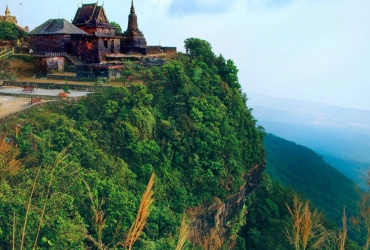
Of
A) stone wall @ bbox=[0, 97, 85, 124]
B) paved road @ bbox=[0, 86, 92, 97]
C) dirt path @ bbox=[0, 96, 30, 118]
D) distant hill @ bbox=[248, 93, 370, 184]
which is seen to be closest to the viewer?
stone wall @ bbox=[0, 97, 85, 124]

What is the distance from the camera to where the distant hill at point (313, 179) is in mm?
37237

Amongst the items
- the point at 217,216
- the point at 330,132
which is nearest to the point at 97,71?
the point at 217,216

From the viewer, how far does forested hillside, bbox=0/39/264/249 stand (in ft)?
41.2

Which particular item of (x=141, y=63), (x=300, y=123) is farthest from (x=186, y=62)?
(x=300, y=123)

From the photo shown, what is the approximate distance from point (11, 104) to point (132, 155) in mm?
6813

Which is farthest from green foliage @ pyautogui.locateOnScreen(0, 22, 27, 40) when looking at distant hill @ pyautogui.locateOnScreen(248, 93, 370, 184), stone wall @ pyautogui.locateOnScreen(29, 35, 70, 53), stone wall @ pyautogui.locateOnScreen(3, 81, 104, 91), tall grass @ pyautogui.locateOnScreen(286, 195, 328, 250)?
distant hill @ pyautogui.locateOnScreen(248, 93, 370, 184)

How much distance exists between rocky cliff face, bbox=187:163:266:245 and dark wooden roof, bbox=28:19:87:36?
16.4 m

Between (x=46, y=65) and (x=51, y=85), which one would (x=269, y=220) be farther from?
(x=46, y=65)

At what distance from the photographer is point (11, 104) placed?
2012 cm

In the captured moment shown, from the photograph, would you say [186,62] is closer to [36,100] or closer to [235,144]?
[235,144]

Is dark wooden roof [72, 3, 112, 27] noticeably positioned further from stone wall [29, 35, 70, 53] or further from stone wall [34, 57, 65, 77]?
stone wall [34, 57, 65, 77]

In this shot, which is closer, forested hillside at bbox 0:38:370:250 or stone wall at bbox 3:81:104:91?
forested hillside at bbox 0:38:370:250

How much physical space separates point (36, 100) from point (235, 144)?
10.5m

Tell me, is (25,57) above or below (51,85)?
above
